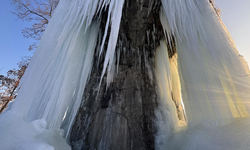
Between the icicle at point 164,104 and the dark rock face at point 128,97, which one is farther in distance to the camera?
the icicle at point 164,104

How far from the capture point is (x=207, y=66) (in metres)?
1.65

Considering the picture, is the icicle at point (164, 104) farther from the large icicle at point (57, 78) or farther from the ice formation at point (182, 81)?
the large icicle at point (57, 78)

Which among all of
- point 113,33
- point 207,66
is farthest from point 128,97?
point 207,66

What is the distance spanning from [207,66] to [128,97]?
135 centimetres

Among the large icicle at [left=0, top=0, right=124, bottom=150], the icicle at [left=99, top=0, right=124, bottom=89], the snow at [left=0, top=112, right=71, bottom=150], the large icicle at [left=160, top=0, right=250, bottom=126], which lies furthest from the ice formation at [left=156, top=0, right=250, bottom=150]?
the snow at [left=0, top=112, right=71, bottom=150]

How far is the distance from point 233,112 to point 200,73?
0.61 metres

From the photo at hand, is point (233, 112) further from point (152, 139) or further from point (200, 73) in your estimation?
point (152, 139)

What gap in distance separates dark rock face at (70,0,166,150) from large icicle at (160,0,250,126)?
1.77 ft

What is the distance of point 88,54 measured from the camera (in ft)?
7.18

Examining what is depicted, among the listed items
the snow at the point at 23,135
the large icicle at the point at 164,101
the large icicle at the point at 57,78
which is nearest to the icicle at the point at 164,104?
the large icicle at the point at 164,101

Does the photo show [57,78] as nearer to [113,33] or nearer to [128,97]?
[113,33]

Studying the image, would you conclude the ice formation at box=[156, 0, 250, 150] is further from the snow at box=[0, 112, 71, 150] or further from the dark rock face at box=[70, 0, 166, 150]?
the snow at box=[0, 112, 71, 150]

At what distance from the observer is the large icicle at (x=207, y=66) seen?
1.37m

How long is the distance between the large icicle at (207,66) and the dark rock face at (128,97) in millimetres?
541
